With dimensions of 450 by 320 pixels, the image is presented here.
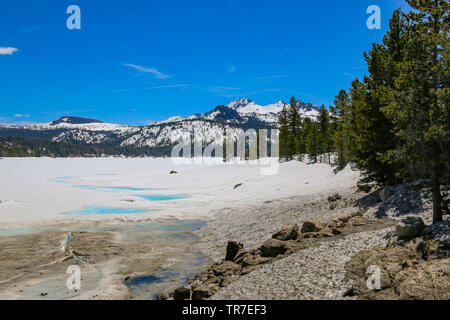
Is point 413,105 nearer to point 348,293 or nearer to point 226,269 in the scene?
point 348,293

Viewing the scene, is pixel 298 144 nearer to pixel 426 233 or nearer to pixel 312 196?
pixel 312 196

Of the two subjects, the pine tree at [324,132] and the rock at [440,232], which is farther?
the pine tree at [324,132]

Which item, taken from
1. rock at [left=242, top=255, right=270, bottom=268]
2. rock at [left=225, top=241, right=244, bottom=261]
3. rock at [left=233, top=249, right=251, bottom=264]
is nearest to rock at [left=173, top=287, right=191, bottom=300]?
rock at [left=242, top=255, right=270, bottom=268]

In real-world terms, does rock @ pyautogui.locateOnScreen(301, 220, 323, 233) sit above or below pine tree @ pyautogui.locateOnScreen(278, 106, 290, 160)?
below

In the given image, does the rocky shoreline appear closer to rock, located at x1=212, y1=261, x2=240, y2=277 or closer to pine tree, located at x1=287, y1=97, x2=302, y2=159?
rock, located at x1=212, y1=261, x2=240, y2=277

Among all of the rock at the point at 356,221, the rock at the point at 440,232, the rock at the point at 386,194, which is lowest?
the rock at the point at 356,221

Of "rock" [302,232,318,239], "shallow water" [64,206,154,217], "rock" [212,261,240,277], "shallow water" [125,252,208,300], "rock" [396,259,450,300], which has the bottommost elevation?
"shallow water" [125,252,208,300]

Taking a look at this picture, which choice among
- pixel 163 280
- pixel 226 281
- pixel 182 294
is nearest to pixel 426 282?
pixel 226 281

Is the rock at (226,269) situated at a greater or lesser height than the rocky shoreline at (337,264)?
lesser

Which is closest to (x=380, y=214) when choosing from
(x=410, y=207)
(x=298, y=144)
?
(x=410, y=207)

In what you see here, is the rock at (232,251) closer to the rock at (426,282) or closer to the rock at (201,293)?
the rock at (201,293)

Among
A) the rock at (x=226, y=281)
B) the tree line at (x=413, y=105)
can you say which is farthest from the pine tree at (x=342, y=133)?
the rock at (x=226, y=281)

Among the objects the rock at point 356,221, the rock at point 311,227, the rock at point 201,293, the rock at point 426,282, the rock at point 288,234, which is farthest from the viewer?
the rock at point 311,227
